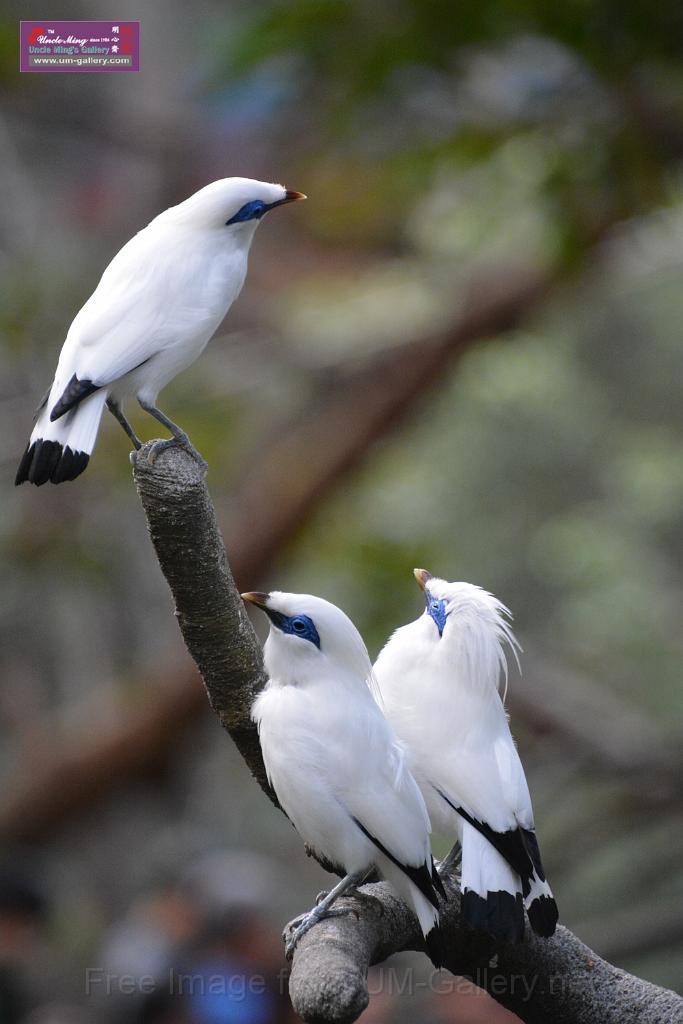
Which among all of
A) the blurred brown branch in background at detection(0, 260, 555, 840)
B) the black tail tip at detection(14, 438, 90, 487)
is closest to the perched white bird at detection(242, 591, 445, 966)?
the black tail tip at detection(14, 438, 90, 487)

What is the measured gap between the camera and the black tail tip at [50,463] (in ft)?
4.26

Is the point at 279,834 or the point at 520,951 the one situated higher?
the point at 279,834

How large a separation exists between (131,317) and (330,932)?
745 mm

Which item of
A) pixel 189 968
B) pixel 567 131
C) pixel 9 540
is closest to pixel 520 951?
pixel 567 131

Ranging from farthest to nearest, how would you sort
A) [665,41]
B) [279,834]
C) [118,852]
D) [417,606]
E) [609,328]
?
[609,328] < [279,834] < [118,852] < [417,606] < [665,41]

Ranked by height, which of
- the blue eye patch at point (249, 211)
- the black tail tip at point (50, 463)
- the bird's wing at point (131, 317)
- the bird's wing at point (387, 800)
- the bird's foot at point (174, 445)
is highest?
the blue eye patch at point (249, 211)

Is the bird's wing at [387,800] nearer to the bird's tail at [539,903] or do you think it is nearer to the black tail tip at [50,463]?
the bird's tail at [539,903]

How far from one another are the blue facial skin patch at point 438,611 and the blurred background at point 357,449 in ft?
2.55

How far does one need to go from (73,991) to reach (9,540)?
6.32ft

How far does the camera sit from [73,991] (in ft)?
16.2

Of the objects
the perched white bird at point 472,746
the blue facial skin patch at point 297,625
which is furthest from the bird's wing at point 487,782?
the blue facial skin patch at point 297,625

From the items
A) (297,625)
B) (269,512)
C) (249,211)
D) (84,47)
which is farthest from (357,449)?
(297,625)

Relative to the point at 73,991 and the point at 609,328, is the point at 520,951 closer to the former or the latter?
the point at 73,991

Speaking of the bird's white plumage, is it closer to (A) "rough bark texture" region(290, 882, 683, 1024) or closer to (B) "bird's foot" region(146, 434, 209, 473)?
(A) "rough bark texture" region(290, 882, 683, 1024)
